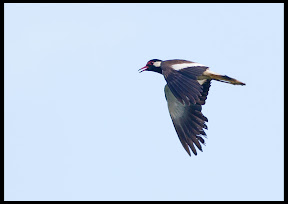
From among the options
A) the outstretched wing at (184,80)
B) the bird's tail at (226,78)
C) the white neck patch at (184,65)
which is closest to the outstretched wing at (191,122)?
the bird's tail at (226,78)

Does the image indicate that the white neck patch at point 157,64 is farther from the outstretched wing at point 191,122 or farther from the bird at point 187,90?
the outstretched wing at point 191,122

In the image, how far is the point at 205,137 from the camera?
54.4 feet

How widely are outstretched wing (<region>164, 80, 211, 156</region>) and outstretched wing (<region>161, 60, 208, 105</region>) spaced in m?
0.96

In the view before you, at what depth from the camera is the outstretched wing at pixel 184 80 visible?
14.5 m

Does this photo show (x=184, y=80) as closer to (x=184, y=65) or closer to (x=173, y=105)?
(x=184, y=65)

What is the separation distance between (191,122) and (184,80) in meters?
2.24

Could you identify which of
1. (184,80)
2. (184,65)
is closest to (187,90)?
(184,80)

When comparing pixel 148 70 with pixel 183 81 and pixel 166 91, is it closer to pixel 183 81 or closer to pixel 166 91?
pixel 166 91

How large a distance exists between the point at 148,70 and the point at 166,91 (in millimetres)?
709

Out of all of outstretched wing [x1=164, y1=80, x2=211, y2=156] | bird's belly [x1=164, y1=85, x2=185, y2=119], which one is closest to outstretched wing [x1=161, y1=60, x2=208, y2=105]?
outstretched wing [x1=164, y1=80, x2=211, y2=156]

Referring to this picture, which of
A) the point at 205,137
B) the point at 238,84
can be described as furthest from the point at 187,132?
the point at 238,84

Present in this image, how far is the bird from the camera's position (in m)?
14.7

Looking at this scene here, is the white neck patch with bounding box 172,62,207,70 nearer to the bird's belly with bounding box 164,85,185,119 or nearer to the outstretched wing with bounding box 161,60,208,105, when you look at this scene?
the outstretched wing with bounding box 161,60,208,105

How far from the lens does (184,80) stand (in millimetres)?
14883
